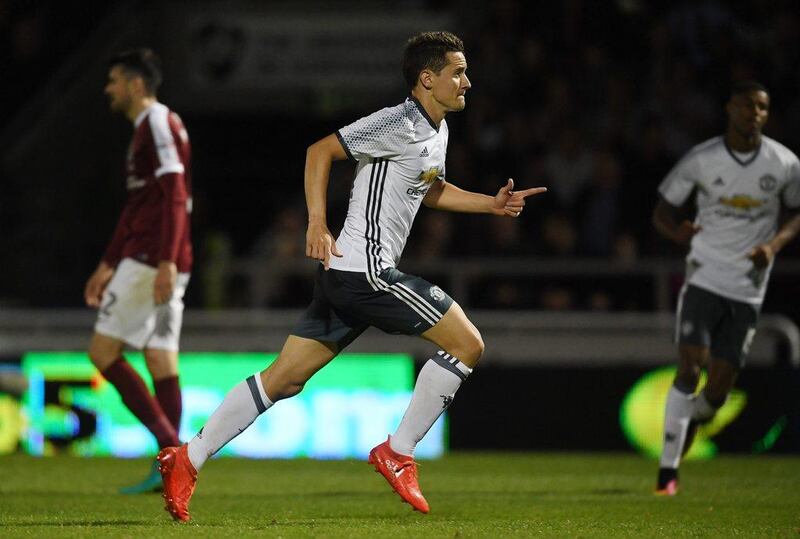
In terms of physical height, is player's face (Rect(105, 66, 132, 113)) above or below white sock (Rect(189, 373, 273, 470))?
above

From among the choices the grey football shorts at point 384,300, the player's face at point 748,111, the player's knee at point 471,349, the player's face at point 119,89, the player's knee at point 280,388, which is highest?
the player's face at point 748,111

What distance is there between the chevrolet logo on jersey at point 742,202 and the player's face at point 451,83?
2472 mm

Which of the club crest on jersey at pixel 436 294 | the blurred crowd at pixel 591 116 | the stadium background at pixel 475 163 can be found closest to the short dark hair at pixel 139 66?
the club crest on jersey at pixel 436 294

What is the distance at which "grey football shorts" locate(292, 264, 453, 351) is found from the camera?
6199 millimetres

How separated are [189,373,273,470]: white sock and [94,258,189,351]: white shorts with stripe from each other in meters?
1.84

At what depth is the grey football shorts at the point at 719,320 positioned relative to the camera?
816 centimetres

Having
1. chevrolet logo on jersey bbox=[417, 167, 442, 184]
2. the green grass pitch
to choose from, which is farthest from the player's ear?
the green grass pitch

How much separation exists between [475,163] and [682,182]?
553 cm

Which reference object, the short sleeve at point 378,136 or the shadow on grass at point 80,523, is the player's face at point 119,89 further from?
the shadow on grass at point 80,523

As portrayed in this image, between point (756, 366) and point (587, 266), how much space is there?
5.26 ft

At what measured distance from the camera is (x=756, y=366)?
11.5 m

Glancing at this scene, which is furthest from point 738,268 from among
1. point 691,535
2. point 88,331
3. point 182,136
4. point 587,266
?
point 88,331

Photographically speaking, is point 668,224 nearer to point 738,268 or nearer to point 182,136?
point 738,268

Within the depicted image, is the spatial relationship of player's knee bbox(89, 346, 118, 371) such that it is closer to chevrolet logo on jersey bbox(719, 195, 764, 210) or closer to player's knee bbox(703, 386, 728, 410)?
player's knee bbox(703, 386, 728, 410)
